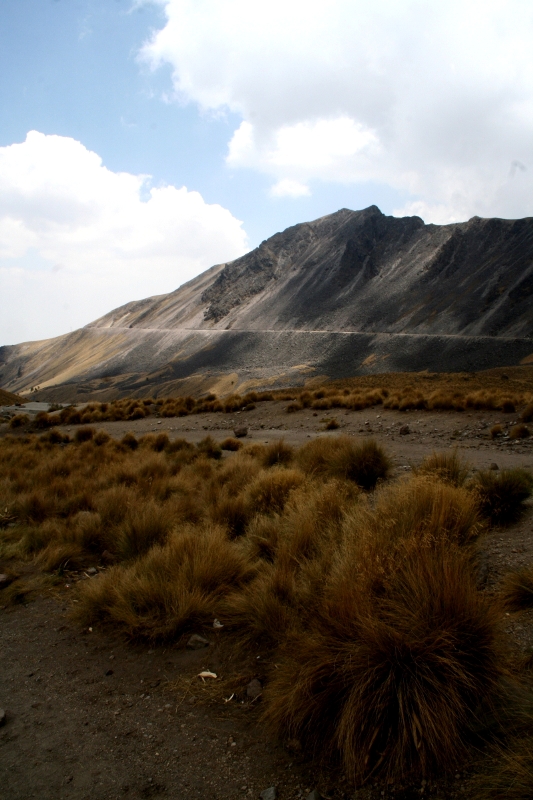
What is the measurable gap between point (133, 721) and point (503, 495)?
442 cm

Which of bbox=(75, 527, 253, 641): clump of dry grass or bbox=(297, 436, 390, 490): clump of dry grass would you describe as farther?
bbox=(297, 436, 390, 490): clump of dry grass

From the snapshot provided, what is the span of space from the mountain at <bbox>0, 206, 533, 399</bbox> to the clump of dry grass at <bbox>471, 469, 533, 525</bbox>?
4460cm

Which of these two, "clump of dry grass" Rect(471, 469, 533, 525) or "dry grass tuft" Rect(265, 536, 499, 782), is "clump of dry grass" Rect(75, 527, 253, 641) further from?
"clump of dry grass" Rect(471, 469, 533, 525)

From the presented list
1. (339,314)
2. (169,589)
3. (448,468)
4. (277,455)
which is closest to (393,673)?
(169,589)

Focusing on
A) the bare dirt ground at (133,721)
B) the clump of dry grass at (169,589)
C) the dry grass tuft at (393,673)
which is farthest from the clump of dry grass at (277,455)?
the dry grass tuft at (393,673)

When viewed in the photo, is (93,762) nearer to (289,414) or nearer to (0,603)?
(0,603)

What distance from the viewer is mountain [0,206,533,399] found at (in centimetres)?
5659

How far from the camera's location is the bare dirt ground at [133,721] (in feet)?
8.02

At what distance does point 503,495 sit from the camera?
5.46 metres

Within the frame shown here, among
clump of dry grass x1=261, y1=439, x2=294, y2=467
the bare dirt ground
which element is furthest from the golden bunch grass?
clump of dry grass x1=261, y1=439, x2=294, y2=467

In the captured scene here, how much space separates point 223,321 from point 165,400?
73.2 meters

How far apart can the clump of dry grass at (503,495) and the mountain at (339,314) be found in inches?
1756

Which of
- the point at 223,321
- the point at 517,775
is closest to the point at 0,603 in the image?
the point at 517,775

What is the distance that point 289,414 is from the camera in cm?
1914
